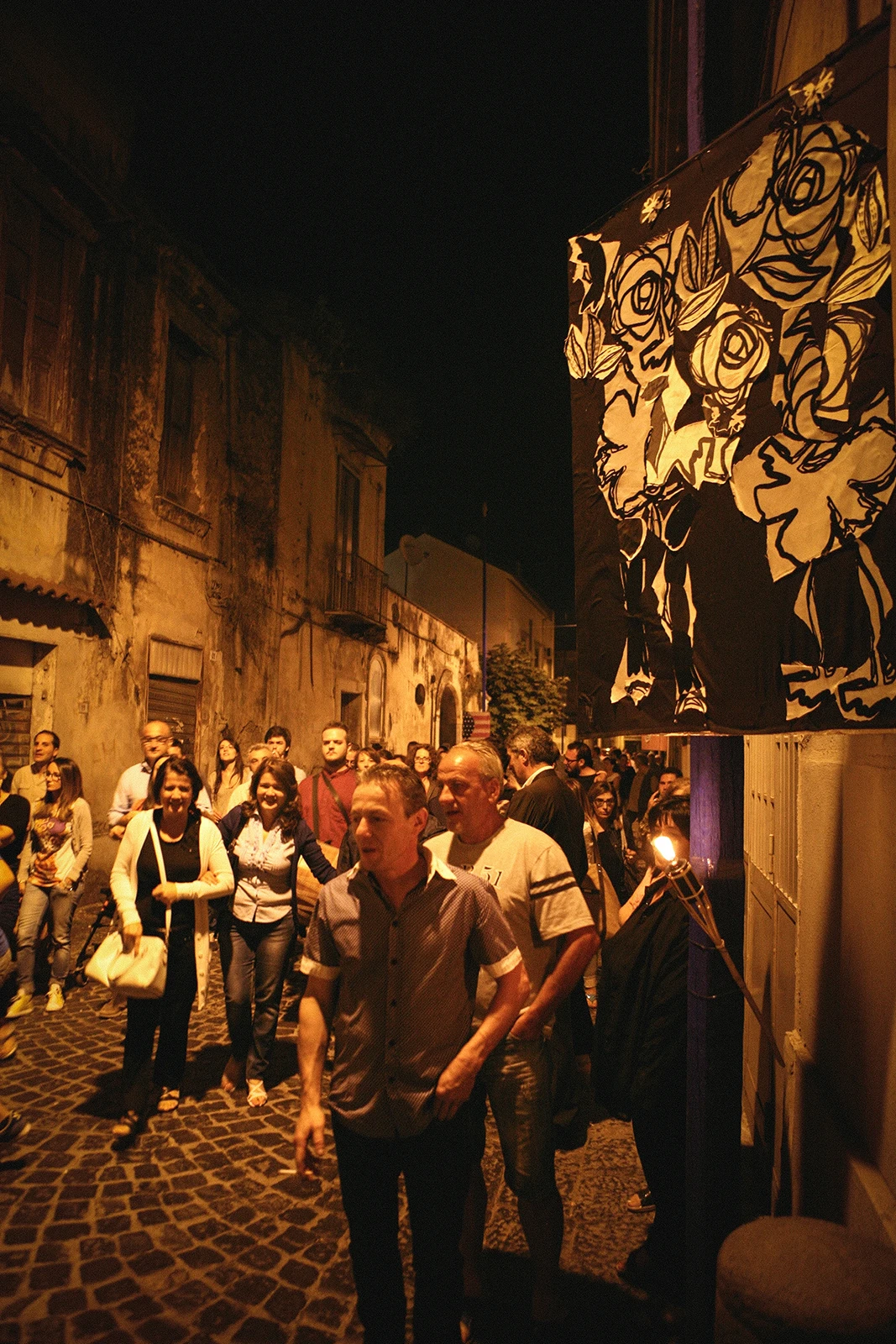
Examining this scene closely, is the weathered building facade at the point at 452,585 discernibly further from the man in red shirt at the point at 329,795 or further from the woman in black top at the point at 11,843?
the woman in black top at the point at 11,843

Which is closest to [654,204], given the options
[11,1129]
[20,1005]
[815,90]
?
[815,90]

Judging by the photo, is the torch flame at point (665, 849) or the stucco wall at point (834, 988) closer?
the stucco wall at point (834, 988)

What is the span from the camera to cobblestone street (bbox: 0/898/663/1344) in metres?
2.95

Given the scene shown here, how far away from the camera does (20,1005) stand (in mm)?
5973

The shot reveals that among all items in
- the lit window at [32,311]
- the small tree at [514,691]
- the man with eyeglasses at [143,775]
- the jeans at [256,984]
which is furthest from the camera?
the small tree at [514,691]

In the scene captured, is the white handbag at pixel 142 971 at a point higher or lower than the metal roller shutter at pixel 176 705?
lower

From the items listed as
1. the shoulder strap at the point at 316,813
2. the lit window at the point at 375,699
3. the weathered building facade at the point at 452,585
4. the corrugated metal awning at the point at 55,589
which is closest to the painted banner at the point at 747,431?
the shoulder strap at the point at 316,813

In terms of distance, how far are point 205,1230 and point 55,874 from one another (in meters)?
3.60

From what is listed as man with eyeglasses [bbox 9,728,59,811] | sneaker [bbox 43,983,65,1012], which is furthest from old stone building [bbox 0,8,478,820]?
sneaker [bbox 43,983,65,1012]

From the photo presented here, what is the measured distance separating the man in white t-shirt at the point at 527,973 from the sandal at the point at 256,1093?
204cm

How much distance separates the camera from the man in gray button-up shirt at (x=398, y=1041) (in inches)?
95.6

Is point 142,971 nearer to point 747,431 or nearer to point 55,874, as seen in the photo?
point 55,874

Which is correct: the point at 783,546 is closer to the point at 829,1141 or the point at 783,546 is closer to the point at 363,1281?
the point at 829,1141

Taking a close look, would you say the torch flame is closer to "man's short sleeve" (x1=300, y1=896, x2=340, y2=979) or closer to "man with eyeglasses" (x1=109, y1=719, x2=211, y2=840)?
"man's short sleeve" (x1=300, y1=896, x2=340, y2=979)
